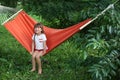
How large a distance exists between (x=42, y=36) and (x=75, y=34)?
909 millimetres

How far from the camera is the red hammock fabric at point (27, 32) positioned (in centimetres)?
586

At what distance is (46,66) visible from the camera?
21.0 ft

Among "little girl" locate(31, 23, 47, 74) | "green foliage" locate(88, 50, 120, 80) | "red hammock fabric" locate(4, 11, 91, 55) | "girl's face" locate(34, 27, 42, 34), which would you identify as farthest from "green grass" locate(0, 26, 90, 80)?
"green foliage" locate(88, 50, 120, 80)

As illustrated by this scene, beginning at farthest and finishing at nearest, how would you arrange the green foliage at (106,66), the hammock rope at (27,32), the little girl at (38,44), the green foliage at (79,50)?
the little girl at (38,44) < the hammock rope at (27,32) < the green foliage at (79,50) < the green foliage at (106,66)

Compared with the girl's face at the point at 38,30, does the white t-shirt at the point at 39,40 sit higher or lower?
lower

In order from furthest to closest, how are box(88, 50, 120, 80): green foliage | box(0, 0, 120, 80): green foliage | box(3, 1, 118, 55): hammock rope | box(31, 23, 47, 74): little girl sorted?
box(31, 23, 47, 74): little girl < box(3, 1, 118, 55): hammock rope < box(0, 0, 120, 80): green foliage < box(88, 50, 120, 80): green foliage

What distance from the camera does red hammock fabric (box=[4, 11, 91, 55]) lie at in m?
5.86

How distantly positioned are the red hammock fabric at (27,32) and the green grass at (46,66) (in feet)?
1.05

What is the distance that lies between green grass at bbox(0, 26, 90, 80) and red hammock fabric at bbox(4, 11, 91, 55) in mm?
321

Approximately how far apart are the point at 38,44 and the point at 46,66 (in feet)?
1.56

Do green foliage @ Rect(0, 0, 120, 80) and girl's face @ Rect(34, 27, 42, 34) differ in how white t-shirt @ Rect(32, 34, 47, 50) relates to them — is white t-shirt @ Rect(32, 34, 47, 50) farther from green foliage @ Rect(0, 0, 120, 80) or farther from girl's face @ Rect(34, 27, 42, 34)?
green foliage @ Rect(0, 0, 120, 80)

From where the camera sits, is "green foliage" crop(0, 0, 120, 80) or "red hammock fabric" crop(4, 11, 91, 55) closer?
"green foliage" crop(0, 0, 120, 80)

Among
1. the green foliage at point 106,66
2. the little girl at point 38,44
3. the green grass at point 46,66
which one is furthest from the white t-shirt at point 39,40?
the green foliage at point 106,66

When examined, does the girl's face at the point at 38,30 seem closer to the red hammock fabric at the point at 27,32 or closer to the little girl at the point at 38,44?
the little girl at the point at 38,44
